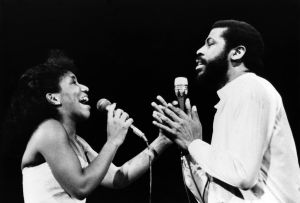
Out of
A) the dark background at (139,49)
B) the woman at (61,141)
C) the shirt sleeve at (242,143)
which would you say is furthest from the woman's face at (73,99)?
the shirt sleeve at (242,143)

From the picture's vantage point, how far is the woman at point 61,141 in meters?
1.71

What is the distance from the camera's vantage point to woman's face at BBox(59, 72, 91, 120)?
1.93 metres

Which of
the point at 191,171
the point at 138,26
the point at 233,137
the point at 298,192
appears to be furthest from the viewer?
the point at 138,26

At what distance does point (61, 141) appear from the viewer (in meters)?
1.74

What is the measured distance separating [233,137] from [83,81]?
0.99m

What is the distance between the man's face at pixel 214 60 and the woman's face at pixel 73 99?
59 centimetres

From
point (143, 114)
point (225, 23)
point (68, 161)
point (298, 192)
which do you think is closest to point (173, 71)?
point (143, 114)

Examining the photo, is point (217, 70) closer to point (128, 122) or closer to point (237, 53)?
point (237, 53)

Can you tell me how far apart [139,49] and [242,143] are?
2.96ft

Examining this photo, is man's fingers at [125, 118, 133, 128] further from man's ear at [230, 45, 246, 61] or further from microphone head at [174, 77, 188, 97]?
man's ear at [230, 45, 246, 61]

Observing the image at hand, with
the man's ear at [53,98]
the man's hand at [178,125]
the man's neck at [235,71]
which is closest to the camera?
the man's hand at [178,125]

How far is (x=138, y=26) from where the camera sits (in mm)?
2020

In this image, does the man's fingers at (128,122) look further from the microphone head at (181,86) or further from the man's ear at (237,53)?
the man's ear at (237,53)

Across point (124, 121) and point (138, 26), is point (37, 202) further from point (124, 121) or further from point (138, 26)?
point (138, 26)
